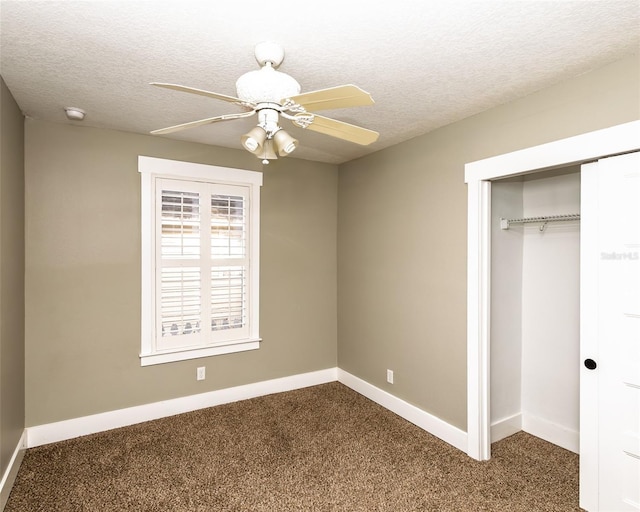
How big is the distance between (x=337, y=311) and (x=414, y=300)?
125 centimetres

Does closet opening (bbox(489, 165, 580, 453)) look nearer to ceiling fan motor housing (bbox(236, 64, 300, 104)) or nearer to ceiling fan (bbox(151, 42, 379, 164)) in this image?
ceiling fan (bbox(151, 42, 379, 164))

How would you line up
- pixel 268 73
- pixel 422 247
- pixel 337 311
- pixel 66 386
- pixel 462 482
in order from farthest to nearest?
1. pixel 337 311
2. pixel 422 247
3. pixel 66 386
4. pixel 462 482
5. pixel 268 73

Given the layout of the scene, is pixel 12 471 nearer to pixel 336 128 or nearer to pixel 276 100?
pixel 276 100

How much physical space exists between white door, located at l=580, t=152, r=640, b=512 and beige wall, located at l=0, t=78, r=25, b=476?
3415 mm

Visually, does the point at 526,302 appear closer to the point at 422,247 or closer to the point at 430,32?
the point at 422,247

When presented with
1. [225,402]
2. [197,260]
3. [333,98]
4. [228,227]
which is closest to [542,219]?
[333,98]

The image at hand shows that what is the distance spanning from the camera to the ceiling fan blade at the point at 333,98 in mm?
1440

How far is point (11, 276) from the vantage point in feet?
7.77

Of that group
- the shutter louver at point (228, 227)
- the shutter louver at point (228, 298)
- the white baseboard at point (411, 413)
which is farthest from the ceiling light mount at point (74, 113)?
the white baseboard at point (411, 413)

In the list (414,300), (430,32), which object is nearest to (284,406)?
(414,300)

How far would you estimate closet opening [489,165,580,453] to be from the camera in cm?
282

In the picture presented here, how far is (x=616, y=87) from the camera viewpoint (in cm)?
192

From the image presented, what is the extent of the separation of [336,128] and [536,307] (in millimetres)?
2348

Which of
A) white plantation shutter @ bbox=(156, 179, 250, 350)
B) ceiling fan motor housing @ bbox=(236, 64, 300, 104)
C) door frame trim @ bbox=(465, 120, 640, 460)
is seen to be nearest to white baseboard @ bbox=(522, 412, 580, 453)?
door frame trim @ bbox=(465, 120, 640, 460)
